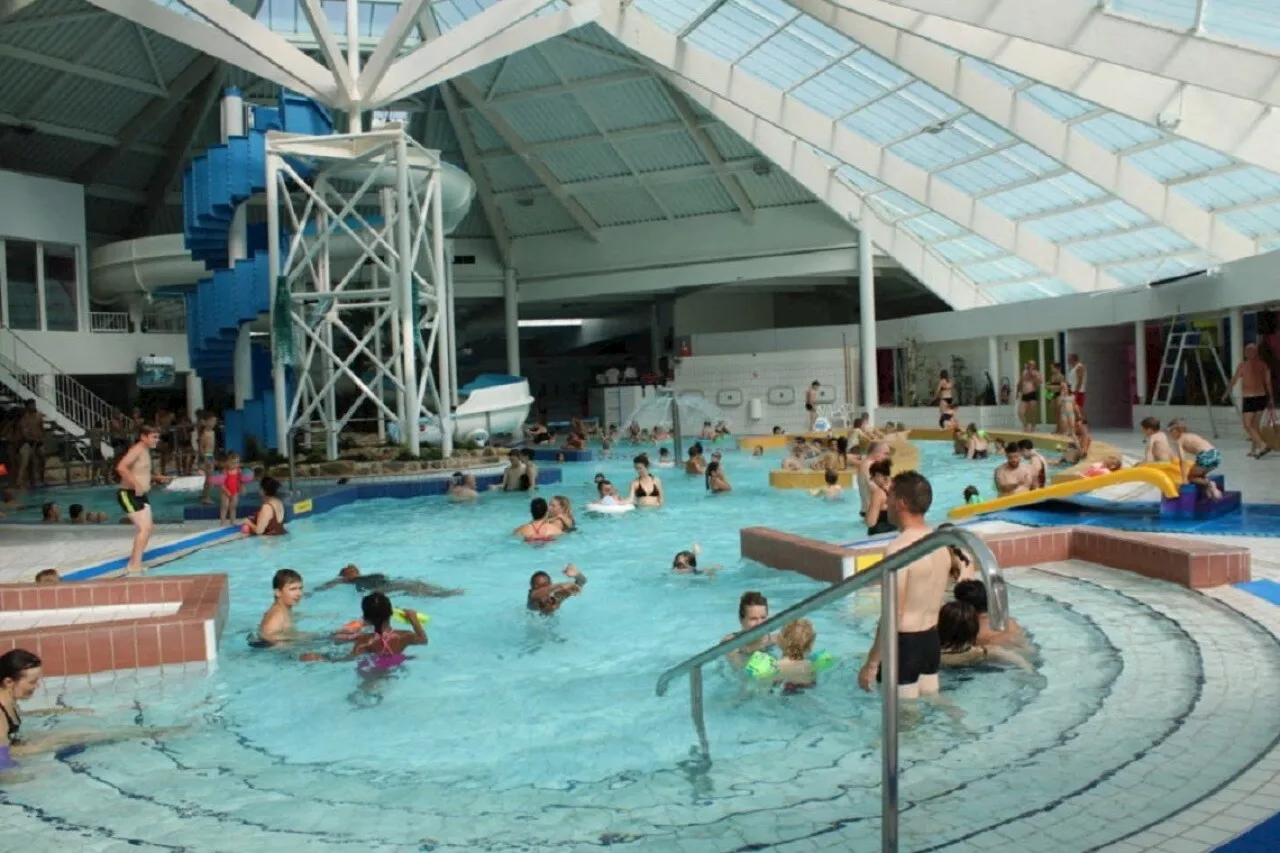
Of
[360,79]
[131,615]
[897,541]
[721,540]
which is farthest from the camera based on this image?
[360,79]

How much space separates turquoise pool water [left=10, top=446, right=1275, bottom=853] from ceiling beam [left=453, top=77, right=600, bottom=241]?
2027 cm

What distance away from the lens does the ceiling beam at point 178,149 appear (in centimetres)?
2714

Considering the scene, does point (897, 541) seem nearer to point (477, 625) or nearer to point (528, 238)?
point (477, 625)

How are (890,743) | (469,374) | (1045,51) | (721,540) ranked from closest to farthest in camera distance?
(890,743)
(721,540)
(1045,51)
(469,374)

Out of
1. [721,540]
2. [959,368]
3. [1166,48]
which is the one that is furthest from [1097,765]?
[959,368]

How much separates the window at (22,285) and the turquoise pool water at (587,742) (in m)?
19.3

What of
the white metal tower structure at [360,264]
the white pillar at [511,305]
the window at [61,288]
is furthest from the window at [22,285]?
the white pillar at [511,305]

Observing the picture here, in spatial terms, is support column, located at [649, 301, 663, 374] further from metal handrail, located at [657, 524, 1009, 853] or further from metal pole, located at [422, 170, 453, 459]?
metal handrail, located at [657, 524, 1009, 853]

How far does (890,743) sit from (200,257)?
21.1m

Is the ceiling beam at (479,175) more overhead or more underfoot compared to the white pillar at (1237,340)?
more overhead

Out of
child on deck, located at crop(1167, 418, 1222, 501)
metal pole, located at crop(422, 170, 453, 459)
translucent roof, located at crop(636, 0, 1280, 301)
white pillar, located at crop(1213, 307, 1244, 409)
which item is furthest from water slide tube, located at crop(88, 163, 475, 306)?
child on deck, located at crop(1167, 418, 1222, 501)

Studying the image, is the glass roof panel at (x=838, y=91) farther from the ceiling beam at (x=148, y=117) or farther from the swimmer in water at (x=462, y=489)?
the ceiling beam at (x=148, y=117)

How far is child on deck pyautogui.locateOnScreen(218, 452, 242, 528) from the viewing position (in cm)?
1335

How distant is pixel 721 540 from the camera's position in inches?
485
